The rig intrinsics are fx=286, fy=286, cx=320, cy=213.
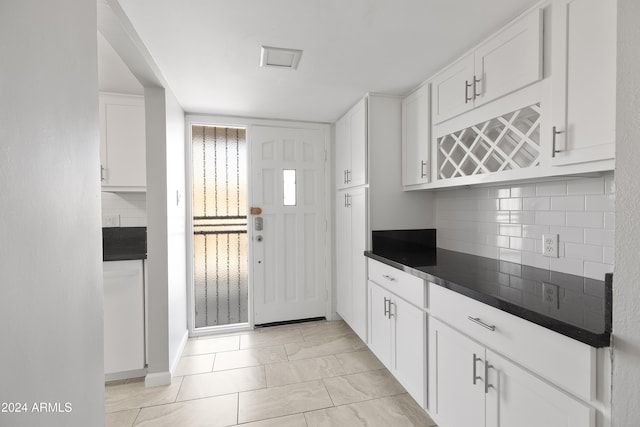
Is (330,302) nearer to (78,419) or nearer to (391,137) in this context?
(391,137)

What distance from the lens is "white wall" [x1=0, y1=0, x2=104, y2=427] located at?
65cm

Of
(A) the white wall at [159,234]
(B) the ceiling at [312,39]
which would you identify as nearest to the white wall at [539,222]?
(B) the ceiling at [312,39]

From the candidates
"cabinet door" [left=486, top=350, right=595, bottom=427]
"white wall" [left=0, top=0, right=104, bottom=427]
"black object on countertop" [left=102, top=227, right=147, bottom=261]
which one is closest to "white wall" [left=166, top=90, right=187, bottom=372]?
"black object on countertop" [left=102, top=227, right=147, bottom=261]

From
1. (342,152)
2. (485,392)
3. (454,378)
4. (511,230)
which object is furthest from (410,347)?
(342,152)

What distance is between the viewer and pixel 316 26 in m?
1.52

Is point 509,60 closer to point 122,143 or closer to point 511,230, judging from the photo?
point 511,230

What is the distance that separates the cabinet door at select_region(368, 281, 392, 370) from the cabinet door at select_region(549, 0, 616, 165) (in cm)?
138

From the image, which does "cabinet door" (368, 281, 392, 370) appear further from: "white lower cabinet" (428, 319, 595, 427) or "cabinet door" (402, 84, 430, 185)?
"cabinet door" (402, 84, 430, 185)

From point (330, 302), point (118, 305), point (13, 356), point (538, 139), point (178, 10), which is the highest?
point (178, 10)

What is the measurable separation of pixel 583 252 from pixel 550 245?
0.15 meters

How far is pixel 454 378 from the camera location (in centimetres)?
143

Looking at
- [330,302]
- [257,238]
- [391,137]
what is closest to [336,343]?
[330,302]

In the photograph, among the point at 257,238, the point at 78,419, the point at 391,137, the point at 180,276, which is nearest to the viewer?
the point at 78,419

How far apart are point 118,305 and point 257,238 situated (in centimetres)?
133
